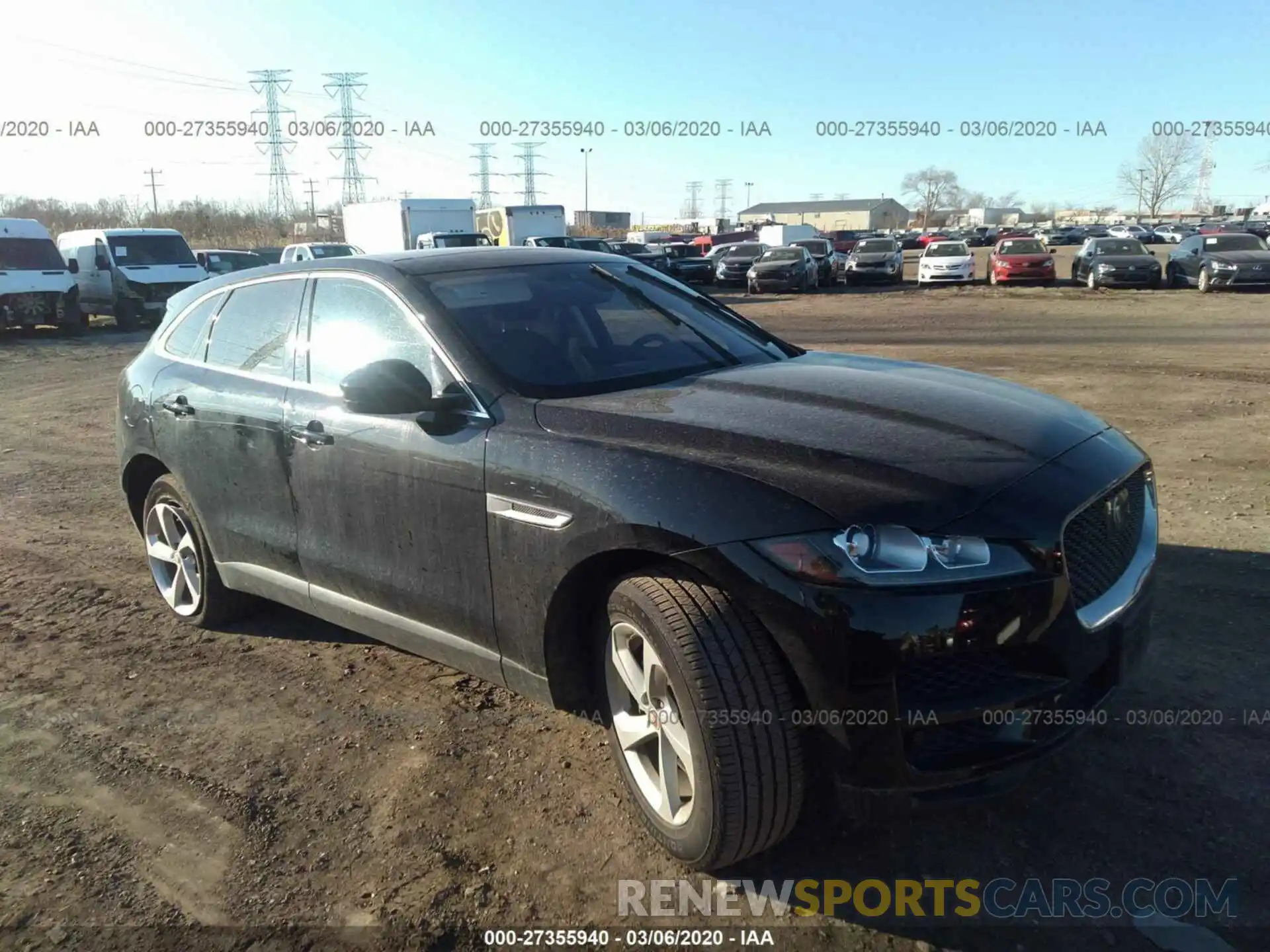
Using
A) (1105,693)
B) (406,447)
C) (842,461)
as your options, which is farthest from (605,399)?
(1105,693)

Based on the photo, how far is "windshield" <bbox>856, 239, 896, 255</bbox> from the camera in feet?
102

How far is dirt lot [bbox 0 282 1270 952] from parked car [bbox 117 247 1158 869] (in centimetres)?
36

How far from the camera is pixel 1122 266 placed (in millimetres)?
24469

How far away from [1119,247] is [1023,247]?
283cm

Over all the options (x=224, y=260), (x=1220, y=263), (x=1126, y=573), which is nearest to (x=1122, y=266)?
(x=1220, y=263)

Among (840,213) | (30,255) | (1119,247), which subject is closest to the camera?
(30,255)

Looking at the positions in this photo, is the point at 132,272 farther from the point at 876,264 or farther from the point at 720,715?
the point at 720,715

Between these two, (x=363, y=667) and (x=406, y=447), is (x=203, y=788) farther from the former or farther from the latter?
(x=406, y=447)

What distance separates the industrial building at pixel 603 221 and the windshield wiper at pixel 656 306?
97.2m

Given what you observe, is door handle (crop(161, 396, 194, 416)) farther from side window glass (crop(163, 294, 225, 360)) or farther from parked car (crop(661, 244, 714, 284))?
parked car (crop(661, 244, 714, 284))

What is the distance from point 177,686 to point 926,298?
919 inches

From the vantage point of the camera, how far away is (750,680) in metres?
2.46

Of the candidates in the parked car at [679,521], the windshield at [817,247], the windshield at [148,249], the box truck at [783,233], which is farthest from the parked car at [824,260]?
the parked car at [679,521]

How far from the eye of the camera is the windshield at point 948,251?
28453 mm
